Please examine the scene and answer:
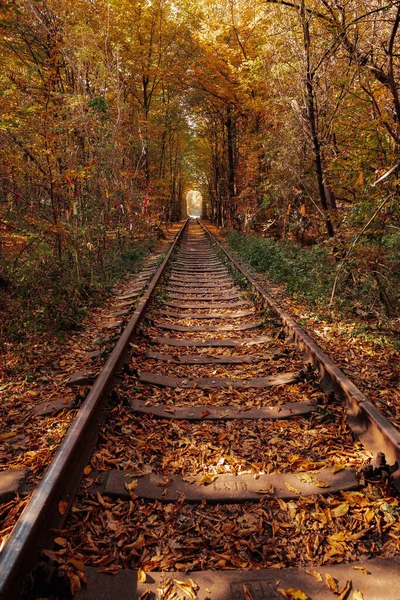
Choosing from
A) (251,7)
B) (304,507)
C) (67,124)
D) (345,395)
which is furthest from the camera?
(251,7)

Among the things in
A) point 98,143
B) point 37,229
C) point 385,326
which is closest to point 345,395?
point 385,326

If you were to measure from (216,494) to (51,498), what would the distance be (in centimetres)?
94

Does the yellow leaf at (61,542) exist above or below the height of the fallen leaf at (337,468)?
above

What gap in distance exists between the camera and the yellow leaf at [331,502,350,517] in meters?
2.14

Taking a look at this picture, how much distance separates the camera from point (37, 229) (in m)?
5.68

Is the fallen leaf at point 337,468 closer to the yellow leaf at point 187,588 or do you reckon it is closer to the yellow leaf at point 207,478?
the yellow leaf at point 207,478

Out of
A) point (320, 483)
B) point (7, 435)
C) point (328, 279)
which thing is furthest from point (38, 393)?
point (328, 279)

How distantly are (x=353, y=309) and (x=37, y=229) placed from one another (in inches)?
194

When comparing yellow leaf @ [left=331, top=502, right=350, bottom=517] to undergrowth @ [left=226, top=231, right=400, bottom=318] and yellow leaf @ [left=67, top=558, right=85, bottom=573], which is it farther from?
undergrowth @ [left=226, top=231, right=400, bottom=318]

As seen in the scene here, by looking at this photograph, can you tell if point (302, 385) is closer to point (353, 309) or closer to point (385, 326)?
point (385, 326)

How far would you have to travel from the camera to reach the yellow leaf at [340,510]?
2.14m

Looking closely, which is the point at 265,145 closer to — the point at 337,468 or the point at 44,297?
the point at 44,297

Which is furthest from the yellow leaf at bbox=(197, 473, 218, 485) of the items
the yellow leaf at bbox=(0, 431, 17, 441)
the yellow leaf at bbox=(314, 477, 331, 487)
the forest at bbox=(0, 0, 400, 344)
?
the forest at bbox=(0, 0, 400, 344)

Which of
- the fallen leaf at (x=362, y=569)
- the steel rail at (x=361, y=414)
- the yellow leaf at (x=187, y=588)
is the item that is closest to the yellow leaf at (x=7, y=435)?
the yellow leaf at (x=187, y=588)
